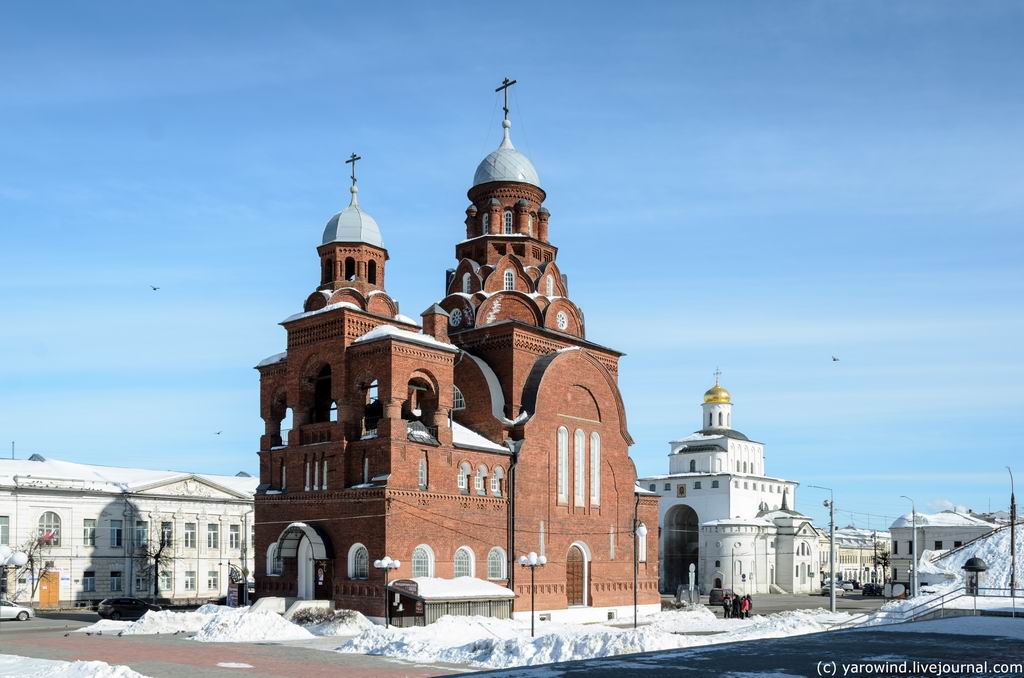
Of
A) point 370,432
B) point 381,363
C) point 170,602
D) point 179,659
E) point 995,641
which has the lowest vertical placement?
point 170,602

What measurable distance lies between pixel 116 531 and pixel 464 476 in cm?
2338

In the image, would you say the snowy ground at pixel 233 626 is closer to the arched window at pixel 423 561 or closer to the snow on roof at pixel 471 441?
the arched window at pixel 423 561

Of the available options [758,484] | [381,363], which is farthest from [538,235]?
[758,484]

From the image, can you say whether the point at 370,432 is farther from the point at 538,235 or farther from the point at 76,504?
the point at 76,504

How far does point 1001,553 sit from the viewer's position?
53.7 m

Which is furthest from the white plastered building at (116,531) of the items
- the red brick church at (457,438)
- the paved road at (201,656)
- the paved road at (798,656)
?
the paved road at (798,656)

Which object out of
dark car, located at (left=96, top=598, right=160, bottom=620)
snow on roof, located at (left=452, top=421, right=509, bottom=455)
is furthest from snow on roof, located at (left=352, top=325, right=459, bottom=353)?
dark car, located at (left=96, top=598, right=160, bottom=620)

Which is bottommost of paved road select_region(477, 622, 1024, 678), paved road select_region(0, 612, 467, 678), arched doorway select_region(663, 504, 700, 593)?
arched doorway select_region(663, 504, 700, 593)

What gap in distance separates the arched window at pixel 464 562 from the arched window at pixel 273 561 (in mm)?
6955

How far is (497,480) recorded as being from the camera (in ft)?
Answer: 136

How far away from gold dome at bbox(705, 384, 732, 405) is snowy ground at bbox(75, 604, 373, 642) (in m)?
61.2

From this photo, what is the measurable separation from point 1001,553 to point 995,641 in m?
38.5

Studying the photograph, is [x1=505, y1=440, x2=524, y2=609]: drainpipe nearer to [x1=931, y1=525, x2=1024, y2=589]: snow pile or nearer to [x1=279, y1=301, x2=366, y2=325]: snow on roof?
[x1=279, y1=301, x2=366, y2=325]: snow on roof

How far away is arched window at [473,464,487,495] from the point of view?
4053cm
